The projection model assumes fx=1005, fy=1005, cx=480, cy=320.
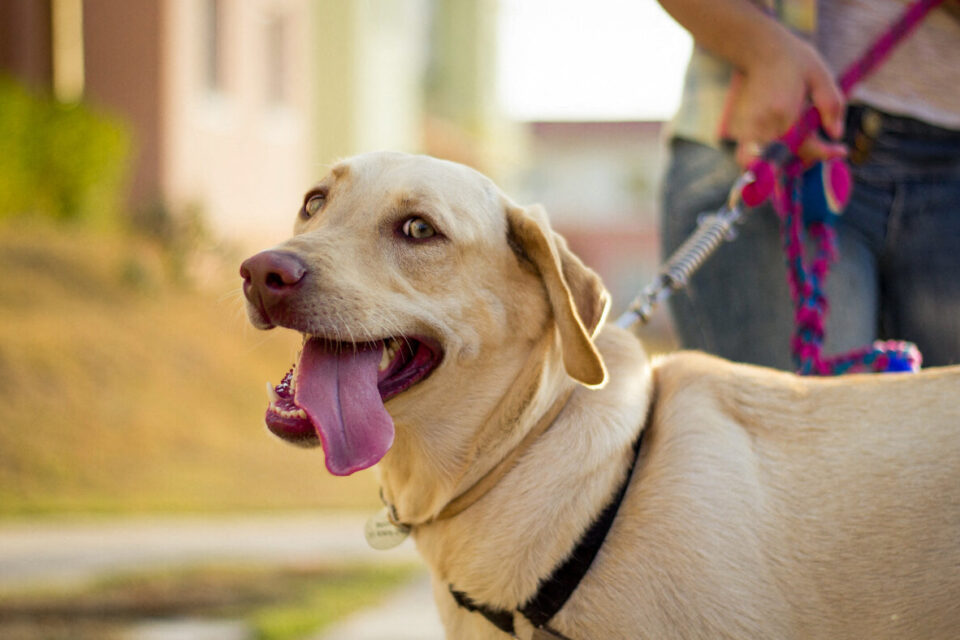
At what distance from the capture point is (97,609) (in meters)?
5.21

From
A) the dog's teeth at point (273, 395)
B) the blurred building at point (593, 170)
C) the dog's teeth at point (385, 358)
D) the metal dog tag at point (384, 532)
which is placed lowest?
the blurred building at point (593, 170)

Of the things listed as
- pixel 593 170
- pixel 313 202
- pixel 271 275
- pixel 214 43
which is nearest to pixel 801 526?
pixel 271 275

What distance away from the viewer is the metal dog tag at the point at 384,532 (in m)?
2.64

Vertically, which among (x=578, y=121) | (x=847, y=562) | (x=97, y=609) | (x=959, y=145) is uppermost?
(x=959, y=145)

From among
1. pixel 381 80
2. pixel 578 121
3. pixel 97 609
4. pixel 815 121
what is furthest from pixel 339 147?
pixel 578 121

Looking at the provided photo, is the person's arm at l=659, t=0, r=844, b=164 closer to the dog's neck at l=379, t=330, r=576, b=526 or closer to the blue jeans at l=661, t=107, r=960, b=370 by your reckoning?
the blue jeans at l=661, t=107, r=960, b=370

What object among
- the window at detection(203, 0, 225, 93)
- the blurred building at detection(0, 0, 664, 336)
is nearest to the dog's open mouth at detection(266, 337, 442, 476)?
the blurred building at detection(0, 0, 664, 336)

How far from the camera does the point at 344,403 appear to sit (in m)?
2.30

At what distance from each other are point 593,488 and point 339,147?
17.9 metres

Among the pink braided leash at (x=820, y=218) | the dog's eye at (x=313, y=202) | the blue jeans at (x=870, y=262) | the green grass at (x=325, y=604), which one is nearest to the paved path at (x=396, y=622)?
the green grass at (x=325, y=604)

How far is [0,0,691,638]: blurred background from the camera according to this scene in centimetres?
585

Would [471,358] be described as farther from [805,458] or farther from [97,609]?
[97,609]

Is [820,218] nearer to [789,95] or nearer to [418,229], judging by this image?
[789,95]

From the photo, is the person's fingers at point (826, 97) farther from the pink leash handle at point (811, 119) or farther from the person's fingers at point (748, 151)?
the person's fingers at point (748, 151)
